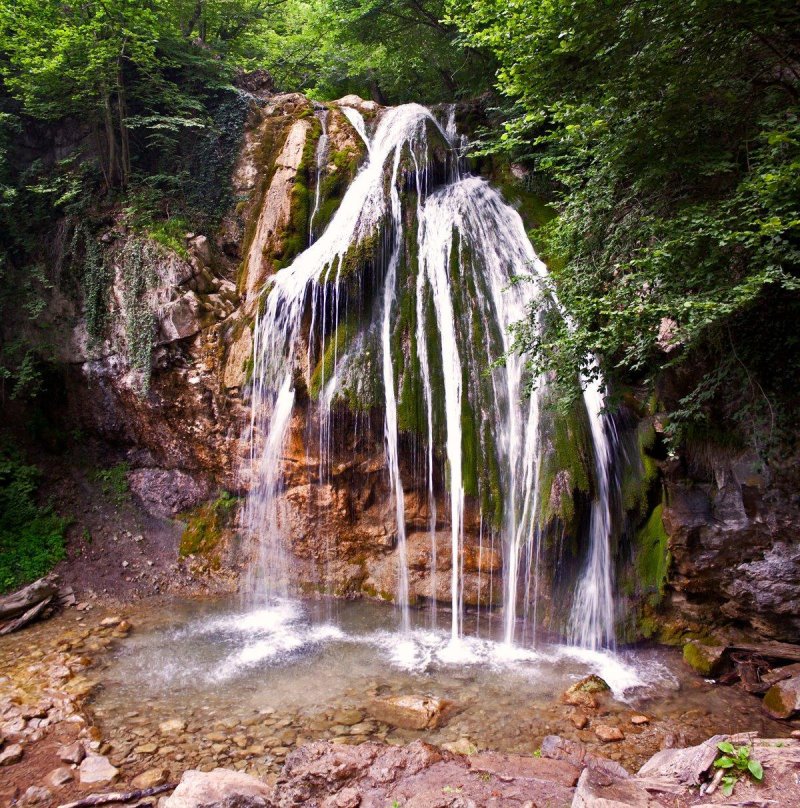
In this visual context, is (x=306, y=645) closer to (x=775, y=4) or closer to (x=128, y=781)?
(x=128, y=781)

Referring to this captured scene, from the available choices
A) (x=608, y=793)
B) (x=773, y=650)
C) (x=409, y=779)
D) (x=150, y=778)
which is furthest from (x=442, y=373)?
(x=150, y=778)

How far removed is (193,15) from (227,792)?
51.5ft

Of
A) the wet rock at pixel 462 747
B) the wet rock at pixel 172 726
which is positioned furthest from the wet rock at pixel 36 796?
the wet rock at pixel 462 747

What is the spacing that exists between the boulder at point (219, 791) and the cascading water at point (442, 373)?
3.50 metres

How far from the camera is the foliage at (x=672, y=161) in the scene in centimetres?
438

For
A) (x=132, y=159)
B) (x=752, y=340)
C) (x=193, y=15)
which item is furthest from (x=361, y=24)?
(x=752, y=340)

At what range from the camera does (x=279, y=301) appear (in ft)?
27.7

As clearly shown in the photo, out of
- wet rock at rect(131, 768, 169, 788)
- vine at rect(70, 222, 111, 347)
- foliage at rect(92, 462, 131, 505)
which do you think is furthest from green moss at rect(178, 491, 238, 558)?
wet rock at rect(131, 768, 169, 788)

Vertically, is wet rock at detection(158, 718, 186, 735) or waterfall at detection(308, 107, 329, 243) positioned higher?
waterfall at detection(308, 107, 329, 243)

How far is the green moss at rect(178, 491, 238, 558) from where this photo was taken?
8.67m

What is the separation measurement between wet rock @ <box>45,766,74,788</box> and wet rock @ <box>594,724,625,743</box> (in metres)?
4.45

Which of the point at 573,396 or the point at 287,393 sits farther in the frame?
the point at 287,393

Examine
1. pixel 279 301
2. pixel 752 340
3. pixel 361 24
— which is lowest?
pixel 752 340

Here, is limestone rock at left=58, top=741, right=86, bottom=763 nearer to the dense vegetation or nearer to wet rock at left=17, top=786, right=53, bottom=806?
wet rock at left=17, top=786, right=53, bottom=806
